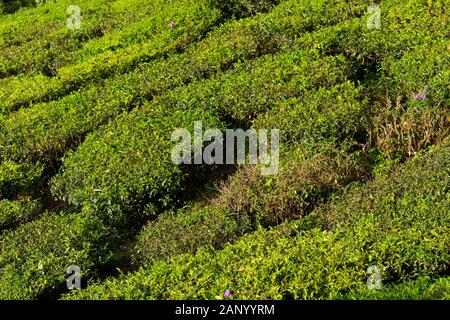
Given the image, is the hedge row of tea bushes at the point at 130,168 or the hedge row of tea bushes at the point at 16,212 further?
the hedge row of tea bushes at the point at 16,212

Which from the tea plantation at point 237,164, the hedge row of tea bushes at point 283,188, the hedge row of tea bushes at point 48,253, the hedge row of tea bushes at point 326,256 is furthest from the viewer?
the hedge row of tea bushes at point 283,188

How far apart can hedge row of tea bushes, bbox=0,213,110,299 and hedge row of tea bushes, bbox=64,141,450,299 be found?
0.49 meters

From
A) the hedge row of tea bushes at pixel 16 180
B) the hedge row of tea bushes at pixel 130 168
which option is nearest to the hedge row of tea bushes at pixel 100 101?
the hedge row of tea bushes at pixel 16 180

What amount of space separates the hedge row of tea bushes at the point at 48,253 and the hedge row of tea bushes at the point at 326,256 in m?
0.49

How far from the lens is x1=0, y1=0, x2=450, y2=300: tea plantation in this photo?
7.27m

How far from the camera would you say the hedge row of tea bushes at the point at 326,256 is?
698 cm

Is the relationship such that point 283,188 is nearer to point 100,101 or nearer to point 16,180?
point 16,180

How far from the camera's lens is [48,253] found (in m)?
8.30

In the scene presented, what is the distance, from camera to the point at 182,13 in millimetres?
13367

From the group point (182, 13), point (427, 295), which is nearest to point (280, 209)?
point (427, 295)

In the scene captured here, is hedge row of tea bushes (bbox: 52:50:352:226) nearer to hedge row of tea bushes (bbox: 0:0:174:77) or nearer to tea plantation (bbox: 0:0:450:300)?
tea plantation (bbox: 0:0:450:300)

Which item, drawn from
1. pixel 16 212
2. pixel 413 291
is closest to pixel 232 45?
pixel 16 212

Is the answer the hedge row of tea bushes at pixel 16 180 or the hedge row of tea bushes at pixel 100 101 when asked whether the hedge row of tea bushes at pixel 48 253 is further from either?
the hedge row of tea bushes at pixel 100 101

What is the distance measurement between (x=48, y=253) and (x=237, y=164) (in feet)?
8.62
